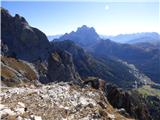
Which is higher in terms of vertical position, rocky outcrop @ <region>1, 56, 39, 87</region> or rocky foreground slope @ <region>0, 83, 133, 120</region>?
rocky foreground slope @ <region>0, 83, 133, 120</region>

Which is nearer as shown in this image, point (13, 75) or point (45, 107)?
point (45, 107)

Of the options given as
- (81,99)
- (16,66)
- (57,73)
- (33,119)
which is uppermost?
(33,119)

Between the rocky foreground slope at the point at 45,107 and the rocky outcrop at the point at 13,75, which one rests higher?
the rocky foreground slope at the point at 45,107

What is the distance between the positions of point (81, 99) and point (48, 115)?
11.9 m

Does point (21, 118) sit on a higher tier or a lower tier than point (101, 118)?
higher

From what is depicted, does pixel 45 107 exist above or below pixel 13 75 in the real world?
above

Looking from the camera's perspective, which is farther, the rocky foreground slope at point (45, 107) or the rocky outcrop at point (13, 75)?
the rocky outcrop at point (13, 75)

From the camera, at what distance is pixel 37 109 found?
31594 millimetres

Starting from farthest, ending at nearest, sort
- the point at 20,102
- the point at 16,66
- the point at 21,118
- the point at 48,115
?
the point at 16,66
the point at 20,102
the point at 48,115
the point at 21,118

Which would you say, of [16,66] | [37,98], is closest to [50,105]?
[37,98]

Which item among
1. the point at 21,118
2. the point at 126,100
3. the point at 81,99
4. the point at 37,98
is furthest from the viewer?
the point at 126,100

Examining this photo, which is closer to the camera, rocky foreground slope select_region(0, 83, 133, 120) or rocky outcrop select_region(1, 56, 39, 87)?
rocky foreground slope select_region(0, 83, 133, 120)

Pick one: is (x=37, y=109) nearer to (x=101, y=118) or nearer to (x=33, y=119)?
(x=33, y=119)

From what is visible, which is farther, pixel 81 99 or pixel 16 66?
pixel 16 66
